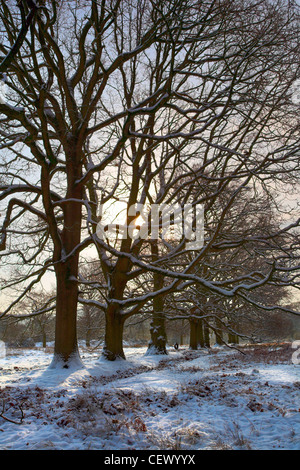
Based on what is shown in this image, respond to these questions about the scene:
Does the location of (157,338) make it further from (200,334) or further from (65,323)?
(200,334)

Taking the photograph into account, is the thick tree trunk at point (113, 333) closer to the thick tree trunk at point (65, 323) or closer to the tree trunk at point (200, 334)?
the thick tree trunk at point (65, 323)

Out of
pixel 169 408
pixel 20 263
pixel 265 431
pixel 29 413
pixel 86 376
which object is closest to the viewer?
pixel 265 431

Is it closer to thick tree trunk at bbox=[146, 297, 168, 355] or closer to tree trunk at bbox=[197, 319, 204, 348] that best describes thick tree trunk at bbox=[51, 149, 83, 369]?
thick tree trunk at bbox=[146, 297, 168, 355]

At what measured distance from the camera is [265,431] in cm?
396

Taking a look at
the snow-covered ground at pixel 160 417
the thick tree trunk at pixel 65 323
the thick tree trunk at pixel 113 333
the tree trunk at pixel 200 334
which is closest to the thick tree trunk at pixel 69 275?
the thick tree trunk at pixel 65 323

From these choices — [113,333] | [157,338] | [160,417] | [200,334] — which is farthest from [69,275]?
[200,334]

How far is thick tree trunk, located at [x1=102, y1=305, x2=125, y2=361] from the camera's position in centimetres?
1185

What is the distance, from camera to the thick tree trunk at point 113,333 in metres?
11.9

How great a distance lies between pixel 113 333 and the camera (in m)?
12.0

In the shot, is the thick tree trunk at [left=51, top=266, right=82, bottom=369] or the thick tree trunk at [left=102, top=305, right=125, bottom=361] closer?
the thick tree trunk at [left=51, top=266, right=82, bottom=369]

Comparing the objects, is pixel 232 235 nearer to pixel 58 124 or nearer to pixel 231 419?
pixel 58 124

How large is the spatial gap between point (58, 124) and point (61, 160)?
1.91 m

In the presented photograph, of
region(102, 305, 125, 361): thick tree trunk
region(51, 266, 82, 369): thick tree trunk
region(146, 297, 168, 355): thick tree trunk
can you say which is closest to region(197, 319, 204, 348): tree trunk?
region(146, 297, 168, 355): thick tree trunk
